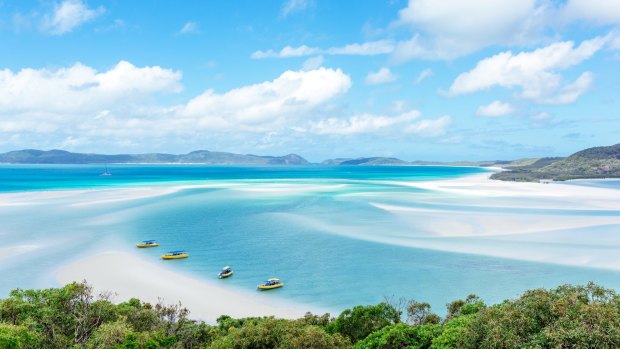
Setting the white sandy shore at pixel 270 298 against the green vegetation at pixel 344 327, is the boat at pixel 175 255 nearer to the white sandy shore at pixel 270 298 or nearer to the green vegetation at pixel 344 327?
the white sandy shore at pixel 270 298

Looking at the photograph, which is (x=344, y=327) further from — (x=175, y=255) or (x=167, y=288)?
(x=175, y=255)

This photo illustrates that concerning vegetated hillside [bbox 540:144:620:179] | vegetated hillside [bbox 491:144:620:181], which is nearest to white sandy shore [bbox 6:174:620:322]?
vegetated hillside [bbox 491:144:620:181]

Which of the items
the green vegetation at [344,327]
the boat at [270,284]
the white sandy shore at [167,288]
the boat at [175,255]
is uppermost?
the green vegetation at [344,327]

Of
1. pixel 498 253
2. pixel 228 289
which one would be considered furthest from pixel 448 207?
pixel 228 289

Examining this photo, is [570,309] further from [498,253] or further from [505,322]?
[498,253]

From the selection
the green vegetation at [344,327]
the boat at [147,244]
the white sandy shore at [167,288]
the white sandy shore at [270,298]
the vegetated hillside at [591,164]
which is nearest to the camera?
the green vegetation at [344,327]

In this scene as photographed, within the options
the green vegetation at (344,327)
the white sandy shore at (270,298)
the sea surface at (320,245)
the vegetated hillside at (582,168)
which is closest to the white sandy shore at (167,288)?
the white sandy shore at (270,298)

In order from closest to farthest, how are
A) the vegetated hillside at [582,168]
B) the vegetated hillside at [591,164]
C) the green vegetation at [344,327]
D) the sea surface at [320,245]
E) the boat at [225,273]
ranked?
1. the green vegetation at [344,327]
2. the sea surface at [320,245]
3. the boat at [225,273]
4. the vegetated hillside at [582,168]
5. the vegetated hillside at [591,164]
